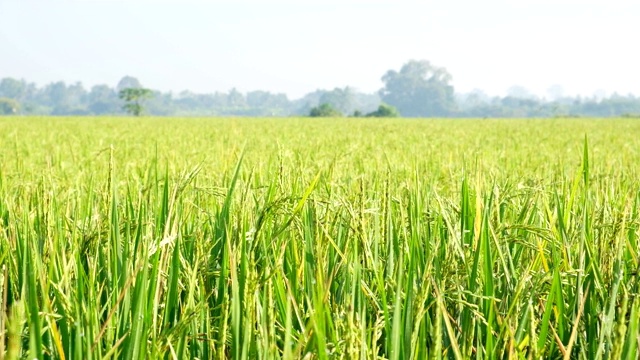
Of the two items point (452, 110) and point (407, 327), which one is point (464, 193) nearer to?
point (407, 327)

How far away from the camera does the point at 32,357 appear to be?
2.39 ft

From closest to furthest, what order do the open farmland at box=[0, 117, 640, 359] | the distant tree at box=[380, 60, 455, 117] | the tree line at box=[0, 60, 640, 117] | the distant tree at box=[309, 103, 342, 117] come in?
1. the open farmland at box=[0, 117, 640, 359]
2. the distant tree at box=[309, 103, 342, 117]
3. the tree line at box=[0, 60, 640, 117]
4. the distant tree at box=[380, 60, 455, 117]

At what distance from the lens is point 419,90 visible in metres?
153

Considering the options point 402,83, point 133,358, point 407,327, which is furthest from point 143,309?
point 402,83

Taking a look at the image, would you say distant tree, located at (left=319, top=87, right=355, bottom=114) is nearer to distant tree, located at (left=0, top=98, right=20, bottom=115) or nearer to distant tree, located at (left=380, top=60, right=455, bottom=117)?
distant tree, located at (left=380, top=60, right=455, bottom=117)

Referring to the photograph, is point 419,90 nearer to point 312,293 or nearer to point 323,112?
point 323,112

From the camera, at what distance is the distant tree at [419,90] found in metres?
146

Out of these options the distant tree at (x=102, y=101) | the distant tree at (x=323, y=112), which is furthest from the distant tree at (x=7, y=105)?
the distant tree at (x=323, y=112)

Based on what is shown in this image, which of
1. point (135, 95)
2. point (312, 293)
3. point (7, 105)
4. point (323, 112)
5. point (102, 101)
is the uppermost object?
point (102, 101)

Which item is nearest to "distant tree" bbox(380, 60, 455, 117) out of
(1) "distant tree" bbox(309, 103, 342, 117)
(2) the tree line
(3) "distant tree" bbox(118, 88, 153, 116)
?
(2) the tree line

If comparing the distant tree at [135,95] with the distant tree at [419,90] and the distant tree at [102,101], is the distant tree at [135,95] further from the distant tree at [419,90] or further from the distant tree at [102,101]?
the distant tree at [419,90]

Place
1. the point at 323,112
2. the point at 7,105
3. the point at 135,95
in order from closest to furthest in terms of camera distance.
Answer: the point at 323,112 → the point at 135,95 → the point at 7,105

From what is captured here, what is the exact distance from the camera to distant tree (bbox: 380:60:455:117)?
480 feet

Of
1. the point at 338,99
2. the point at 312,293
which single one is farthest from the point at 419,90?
the point at 312,293
